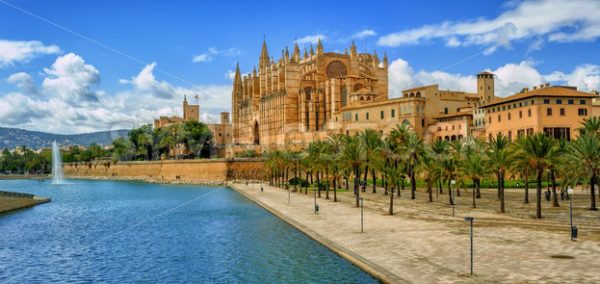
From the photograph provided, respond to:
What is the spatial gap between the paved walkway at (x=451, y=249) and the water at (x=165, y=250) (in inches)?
47.5

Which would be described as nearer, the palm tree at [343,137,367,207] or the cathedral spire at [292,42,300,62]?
the palm tree at [343,137,367,207]

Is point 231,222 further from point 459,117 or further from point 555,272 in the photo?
point 459,117

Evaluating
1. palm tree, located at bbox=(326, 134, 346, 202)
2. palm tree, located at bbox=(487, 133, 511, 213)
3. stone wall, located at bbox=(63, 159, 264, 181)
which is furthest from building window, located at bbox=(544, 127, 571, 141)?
stone wall, located at bbox=(63, 159, 264, 181)

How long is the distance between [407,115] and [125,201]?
122ft

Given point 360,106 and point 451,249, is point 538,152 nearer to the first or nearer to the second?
point 451,249

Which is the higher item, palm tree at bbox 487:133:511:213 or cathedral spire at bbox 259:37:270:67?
cathedral spire at bbox 259:37:270:67

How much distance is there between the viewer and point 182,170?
94438 millimetres

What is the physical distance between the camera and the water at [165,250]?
2058 cm

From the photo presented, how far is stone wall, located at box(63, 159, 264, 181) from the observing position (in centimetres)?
8569

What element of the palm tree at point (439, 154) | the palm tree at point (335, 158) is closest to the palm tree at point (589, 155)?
the palm tree at point (439, 154)

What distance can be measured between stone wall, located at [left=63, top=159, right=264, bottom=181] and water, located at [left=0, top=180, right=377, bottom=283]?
41259 mm

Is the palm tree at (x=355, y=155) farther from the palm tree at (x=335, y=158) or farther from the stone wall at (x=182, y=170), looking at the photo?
the stone wall at (x=182, y=170)

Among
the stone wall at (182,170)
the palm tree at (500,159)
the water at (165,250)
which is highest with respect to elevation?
the palm tree at (500,159)

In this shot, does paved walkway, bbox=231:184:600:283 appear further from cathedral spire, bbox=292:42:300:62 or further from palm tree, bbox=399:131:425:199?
Answer: cathedral spire, bbox=292:42:300:62
